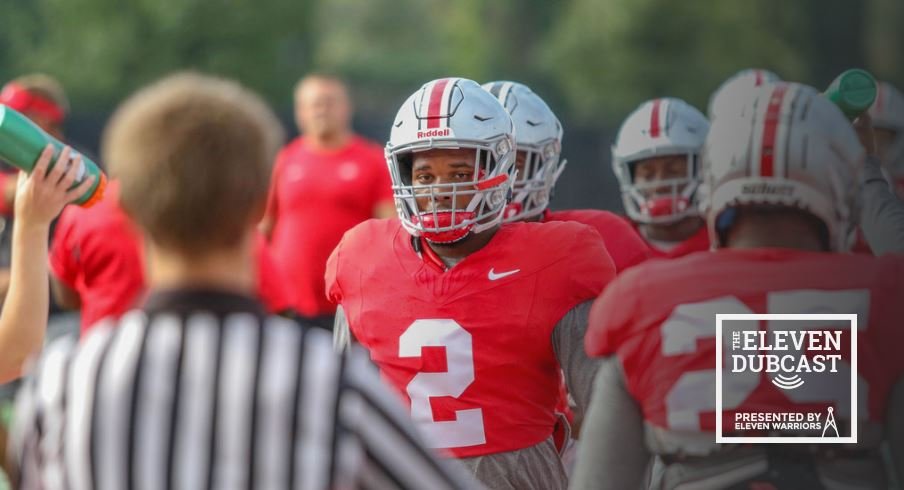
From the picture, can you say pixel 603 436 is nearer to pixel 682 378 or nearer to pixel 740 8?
pixel 682 378

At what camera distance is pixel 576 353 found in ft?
10.9

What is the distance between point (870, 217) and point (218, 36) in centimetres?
1671

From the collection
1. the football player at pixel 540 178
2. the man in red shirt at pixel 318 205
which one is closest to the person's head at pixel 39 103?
the man in red shirt at pixel 318 205

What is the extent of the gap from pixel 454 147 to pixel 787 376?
1.42 meters

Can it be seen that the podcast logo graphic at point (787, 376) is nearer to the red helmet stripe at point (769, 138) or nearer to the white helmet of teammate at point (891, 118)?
the red helmet stripe at point (769, 138)

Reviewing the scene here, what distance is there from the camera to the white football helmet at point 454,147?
3545 millimetres

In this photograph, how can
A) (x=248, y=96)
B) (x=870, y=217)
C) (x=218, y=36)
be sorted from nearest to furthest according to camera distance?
(x=248, y=96) → (x=870, y=217) → (x=218, y=36)

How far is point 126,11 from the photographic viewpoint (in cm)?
1956

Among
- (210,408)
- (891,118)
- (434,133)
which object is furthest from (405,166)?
(891,118)

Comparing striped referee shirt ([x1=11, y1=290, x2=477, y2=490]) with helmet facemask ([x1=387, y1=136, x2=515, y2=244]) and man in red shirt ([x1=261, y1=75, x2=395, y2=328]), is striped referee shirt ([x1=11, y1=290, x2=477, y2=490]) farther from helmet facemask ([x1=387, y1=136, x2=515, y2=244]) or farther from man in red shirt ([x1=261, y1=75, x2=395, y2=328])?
man in red shirt ([x1=261, y1=75, x2=395, y2=328])

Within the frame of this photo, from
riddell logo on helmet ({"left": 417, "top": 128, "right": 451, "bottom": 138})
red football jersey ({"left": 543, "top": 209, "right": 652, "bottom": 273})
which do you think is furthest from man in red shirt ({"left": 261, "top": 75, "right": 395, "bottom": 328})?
riddell logo on helmet ({"left": 417, "top": 128, "right": 451, "bottom": 138})

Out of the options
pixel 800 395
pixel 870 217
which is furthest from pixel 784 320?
pixel 870 217

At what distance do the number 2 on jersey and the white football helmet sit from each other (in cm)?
28

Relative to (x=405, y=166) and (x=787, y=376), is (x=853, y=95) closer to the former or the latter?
(x=405, y=166)
